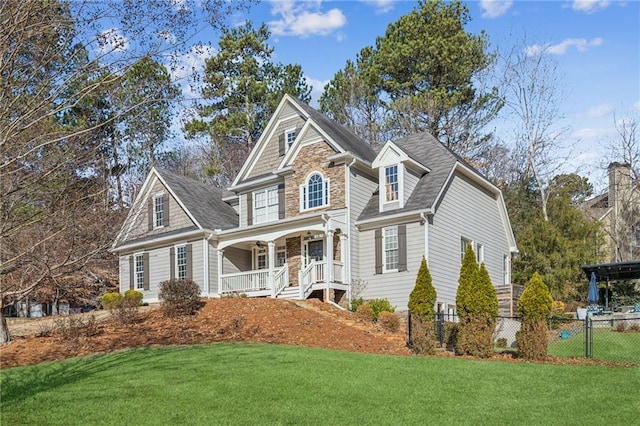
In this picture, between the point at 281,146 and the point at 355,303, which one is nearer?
the point at 355,303

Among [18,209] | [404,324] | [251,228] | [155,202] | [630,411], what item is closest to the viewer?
[630,411]

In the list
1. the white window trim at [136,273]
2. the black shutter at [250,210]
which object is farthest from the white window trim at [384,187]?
the white window trim at [136,273]

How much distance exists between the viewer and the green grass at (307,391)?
25.8 ft

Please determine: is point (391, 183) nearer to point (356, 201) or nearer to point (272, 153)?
point (356, 201)

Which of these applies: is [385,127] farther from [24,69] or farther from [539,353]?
[24,69]

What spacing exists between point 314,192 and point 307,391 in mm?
13982

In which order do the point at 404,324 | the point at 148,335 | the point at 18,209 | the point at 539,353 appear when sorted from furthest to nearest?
the point at 404,324 → the point at 148,335 → the point at 539,353 → the point at 18,209

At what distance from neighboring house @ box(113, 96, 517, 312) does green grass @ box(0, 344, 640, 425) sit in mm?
8131

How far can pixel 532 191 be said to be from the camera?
120 ft

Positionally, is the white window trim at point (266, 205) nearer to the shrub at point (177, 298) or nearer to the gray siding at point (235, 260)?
the gray siding at point (235, 260)

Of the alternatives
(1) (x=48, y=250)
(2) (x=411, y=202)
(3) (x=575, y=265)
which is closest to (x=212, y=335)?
(1) (x=48, y=250)

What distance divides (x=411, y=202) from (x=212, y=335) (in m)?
8.87

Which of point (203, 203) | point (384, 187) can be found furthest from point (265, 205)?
point (384, 187)

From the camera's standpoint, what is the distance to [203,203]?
26.8 meters
